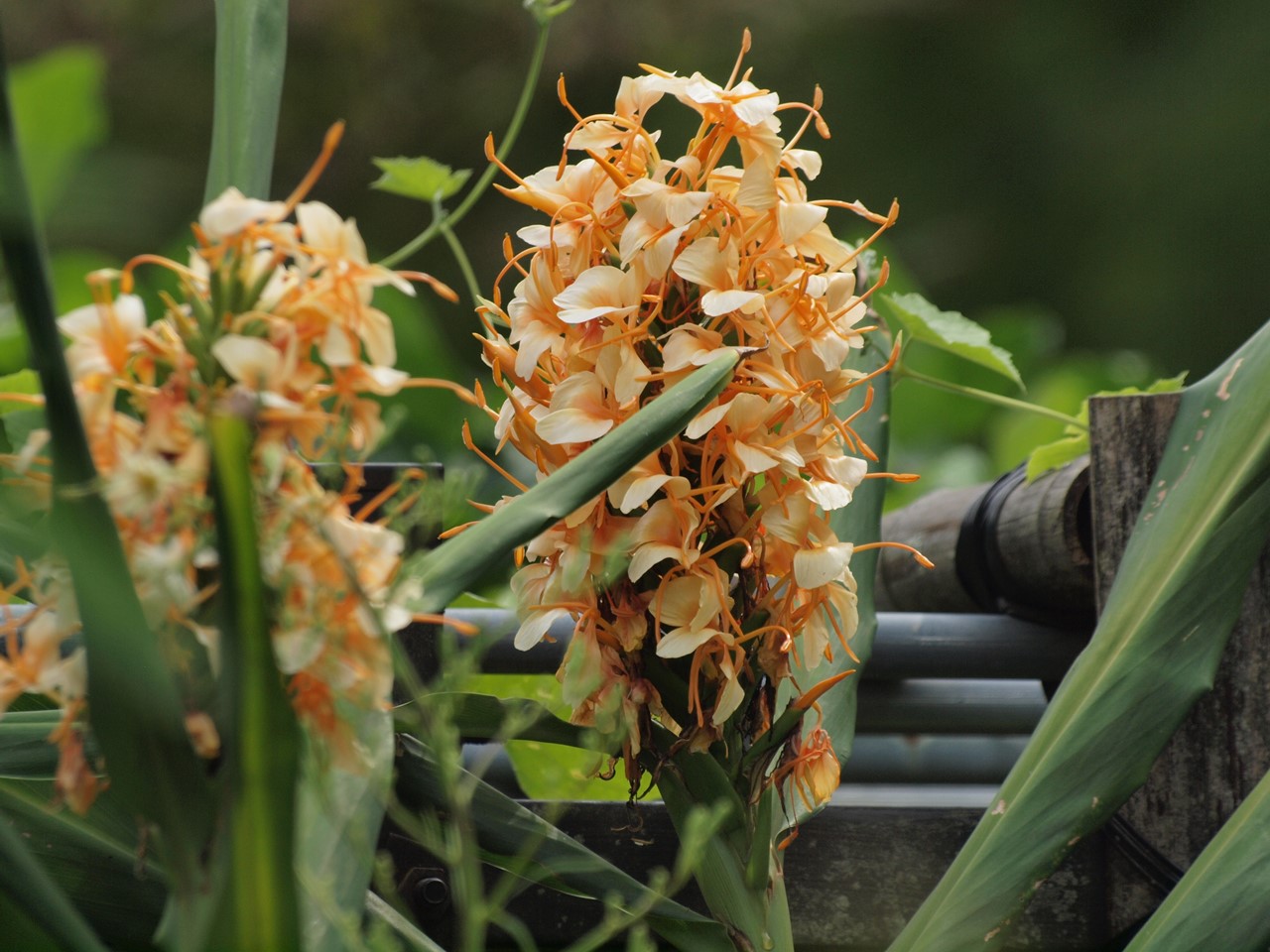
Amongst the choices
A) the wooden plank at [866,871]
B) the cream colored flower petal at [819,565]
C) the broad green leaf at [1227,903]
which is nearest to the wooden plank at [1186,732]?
the wooden plank at [866,871]

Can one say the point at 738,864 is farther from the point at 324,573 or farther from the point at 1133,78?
the point at 1133,78

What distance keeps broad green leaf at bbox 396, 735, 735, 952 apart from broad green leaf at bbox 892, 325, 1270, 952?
0.07 meters

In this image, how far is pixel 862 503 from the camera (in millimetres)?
456

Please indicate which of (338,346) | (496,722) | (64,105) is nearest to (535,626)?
(496,722)

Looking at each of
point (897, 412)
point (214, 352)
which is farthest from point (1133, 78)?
point (214, 352)

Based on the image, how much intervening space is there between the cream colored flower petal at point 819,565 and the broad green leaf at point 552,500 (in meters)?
0.08

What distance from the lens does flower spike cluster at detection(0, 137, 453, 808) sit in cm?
18

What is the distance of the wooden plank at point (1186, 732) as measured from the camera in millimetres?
459

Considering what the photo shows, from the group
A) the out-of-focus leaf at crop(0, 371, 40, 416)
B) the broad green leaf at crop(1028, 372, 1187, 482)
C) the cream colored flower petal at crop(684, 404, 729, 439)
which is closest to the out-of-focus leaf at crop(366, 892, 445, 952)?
the cream colored flower petal at crop(684, 404, 729, 439)

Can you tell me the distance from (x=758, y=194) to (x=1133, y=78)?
119 inches

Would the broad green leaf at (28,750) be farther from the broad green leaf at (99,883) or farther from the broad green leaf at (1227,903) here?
the broad green leaf at (1227,903)

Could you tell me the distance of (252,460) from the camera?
0.61ft

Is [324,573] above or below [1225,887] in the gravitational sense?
above

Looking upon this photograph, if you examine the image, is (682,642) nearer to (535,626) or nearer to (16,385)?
(535,626)
